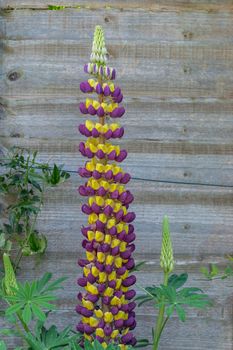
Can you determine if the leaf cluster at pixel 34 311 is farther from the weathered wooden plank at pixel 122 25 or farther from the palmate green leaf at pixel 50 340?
the weathered wooden plank at pixel 122 25

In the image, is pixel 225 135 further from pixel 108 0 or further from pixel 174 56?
pixel 108 0

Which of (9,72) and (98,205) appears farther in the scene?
(9,72)

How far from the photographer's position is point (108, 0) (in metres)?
2.69

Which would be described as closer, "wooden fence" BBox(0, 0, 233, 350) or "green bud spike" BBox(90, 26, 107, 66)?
"green bud spike" BBox(90, 26, 107, 66)

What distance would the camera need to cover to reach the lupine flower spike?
2.01 meters

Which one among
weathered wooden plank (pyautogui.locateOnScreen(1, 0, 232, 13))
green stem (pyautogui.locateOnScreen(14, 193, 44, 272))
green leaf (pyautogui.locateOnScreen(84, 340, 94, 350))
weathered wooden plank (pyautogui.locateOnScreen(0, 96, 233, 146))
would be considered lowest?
green leaf (pyautogui.locateOnScreen(84, 340, 94, 350))

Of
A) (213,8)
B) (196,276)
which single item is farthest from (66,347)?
(213,8)

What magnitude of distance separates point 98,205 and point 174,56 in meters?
0.94

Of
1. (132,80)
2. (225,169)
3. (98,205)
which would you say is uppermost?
(132,80)

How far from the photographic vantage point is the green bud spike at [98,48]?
1.98m

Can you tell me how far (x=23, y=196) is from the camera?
257 centimetres

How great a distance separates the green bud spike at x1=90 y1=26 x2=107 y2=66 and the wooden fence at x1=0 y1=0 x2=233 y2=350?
66 centimetres

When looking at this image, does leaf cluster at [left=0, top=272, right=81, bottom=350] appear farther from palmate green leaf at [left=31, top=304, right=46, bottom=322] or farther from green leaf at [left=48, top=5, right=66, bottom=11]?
green leaf at [left=48, top=5, right=66, bottom=11]

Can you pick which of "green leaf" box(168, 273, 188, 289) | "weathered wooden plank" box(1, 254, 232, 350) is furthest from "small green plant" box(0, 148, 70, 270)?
"green leaf" box(168, 273, 188, 289)
